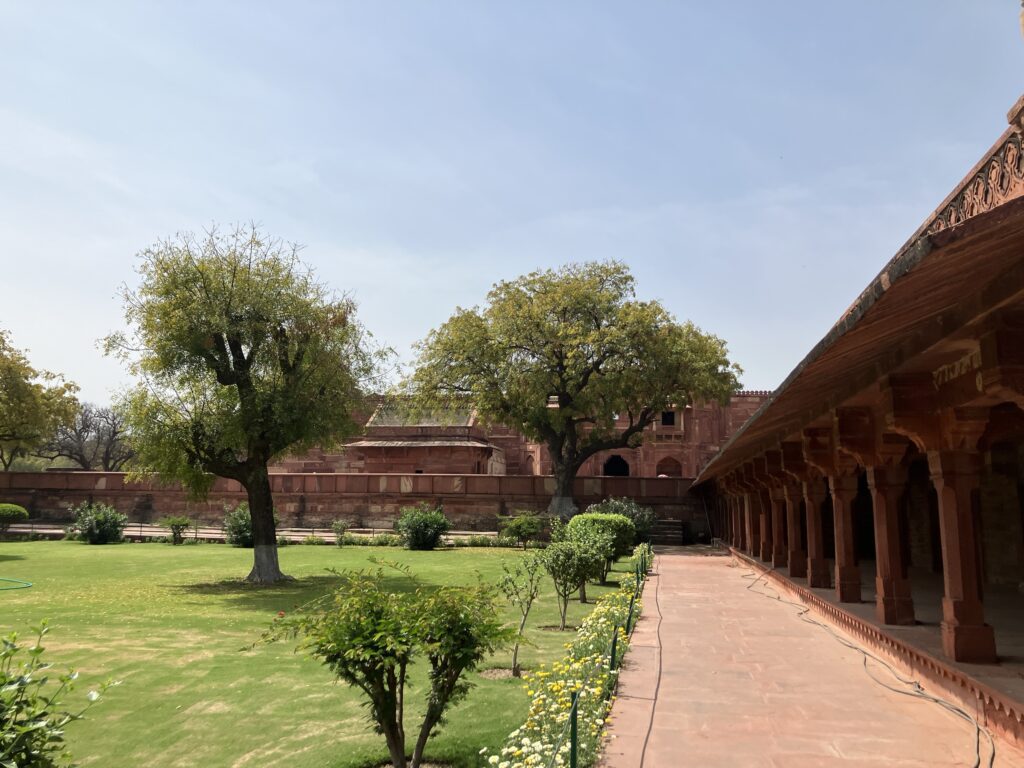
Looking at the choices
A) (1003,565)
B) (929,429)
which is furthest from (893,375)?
(1003,565)

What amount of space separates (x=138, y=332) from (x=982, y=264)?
49.1ft

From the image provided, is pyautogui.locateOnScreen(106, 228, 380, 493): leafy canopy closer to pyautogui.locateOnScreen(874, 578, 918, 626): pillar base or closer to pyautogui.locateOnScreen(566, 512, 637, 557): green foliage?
pyautogui.locateOnScreen(566, 512, 637, 557): green foliage

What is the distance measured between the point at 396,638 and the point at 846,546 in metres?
6.75

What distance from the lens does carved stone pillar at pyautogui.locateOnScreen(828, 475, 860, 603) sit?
28.9 feet

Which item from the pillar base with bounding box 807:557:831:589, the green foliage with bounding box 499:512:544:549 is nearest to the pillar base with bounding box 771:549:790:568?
the pillar base with bounding box 807:557:831:589

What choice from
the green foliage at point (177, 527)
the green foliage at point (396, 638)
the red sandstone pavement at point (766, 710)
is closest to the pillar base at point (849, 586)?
the red sandstone pavement at point (766, 710)

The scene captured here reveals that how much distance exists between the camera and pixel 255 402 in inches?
564

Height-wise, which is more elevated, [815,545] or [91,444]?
[91,444]

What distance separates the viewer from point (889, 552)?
286 inches

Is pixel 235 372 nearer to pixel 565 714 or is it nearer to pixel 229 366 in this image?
pixel 229 366

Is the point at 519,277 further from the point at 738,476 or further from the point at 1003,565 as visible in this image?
the point at 1003,565

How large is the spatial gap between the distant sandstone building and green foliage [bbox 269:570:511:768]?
24682 mm

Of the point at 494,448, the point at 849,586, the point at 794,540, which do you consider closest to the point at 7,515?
the point at 494,448

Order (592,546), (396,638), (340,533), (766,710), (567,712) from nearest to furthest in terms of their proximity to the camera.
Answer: (396,638)
(567,712)
(766,710)
(592,546)
(340,533)
